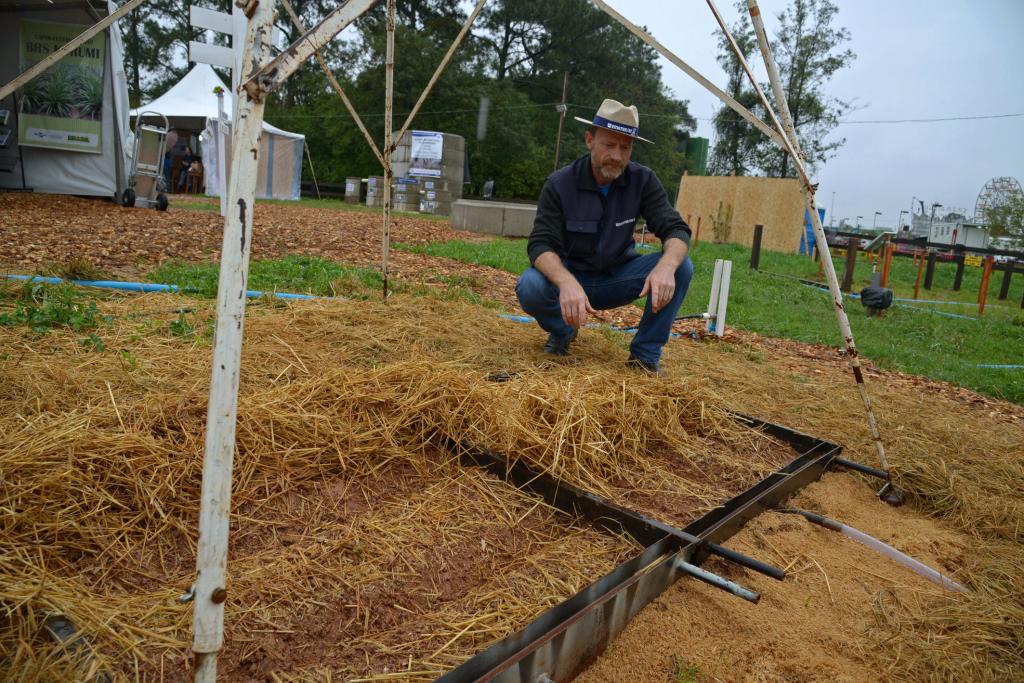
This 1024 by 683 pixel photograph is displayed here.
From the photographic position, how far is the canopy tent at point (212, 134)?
17156mm

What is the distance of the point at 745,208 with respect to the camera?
67.4 feet

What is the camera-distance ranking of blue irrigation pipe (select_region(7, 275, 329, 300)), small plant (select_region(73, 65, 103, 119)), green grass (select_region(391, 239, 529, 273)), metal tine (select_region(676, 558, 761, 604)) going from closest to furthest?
metal tine (select_region(676, 558, 761, 604)) → blue irrigation pipe (select_region(7, 275, 329, 300)) → green grass (select_region(391, 239, 529, 273)) → small plant (select_region(73, 65, 103, 119))

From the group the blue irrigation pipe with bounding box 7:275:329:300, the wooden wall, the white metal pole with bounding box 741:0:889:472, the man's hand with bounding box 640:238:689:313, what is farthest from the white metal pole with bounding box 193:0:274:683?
the wooden wall

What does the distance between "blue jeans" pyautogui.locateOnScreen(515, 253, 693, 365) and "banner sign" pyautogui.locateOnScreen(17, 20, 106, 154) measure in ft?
29.2

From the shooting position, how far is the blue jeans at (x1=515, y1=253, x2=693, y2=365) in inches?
134

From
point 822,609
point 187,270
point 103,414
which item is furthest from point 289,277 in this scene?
point 822,609

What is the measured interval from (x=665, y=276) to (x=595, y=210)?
690 millimetres

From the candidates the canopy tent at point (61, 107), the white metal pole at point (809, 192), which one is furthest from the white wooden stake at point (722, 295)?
the canopy tent at point (61, 107)

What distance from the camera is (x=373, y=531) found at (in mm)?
1759

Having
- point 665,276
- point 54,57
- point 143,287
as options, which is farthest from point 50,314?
point 665,276

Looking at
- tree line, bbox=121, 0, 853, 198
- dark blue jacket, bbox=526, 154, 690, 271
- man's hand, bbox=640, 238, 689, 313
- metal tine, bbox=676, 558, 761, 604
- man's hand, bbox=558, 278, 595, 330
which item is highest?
tree line, bbox=121, 0, 853, 198

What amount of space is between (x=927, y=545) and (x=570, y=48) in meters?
35.9

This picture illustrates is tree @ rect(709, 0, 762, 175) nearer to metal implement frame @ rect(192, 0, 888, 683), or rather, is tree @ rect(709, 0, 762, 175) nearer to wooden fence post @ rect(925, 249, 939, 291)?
wooden fence post @ rect(925, 249, 939, 291)

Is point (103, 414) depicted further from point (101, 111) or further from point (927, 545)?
point (101, 111)
